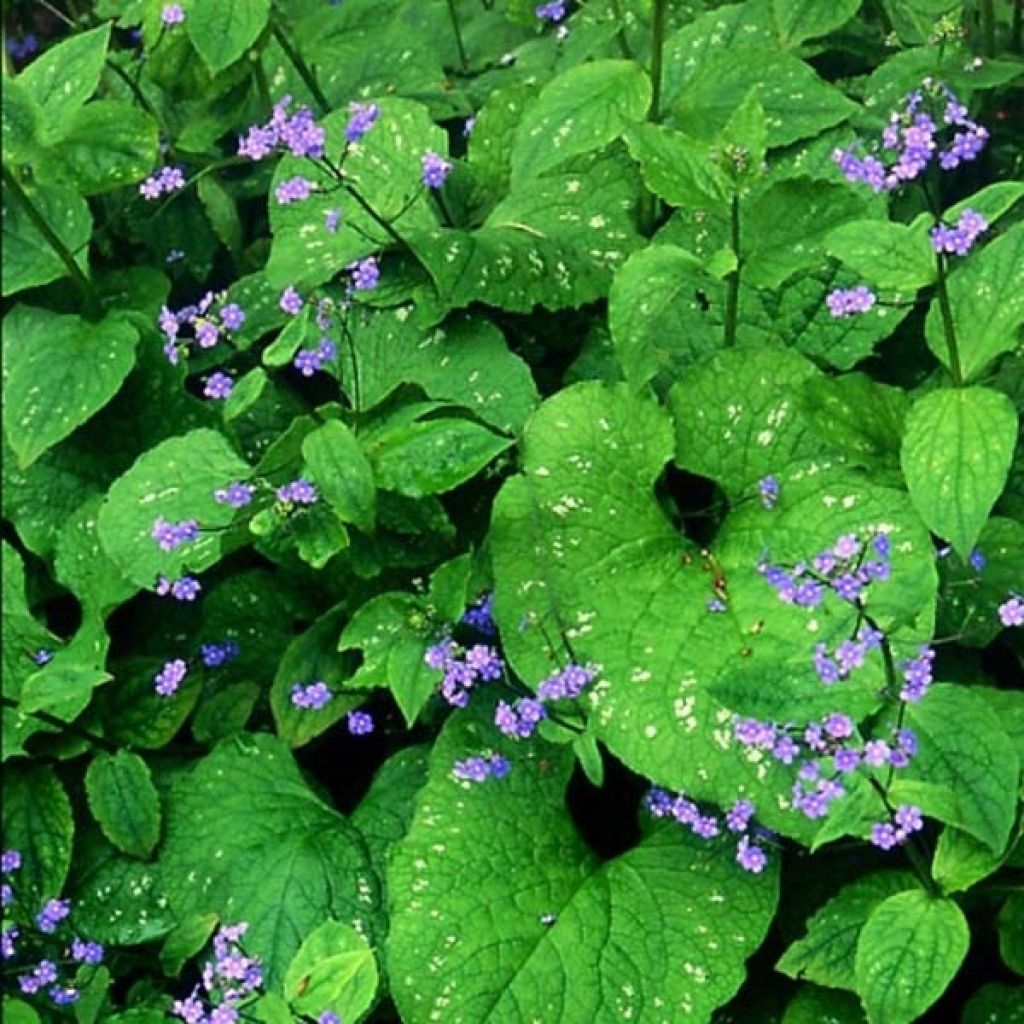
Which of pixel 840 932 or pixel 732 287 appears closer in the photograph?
pixel 840 932

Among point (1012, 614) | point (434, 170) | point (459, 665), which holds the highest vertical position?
point (434, 170)

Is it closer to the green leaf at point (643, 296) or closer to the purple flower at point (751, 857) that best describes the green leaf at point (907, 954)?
the purple flower at point (751, 857)

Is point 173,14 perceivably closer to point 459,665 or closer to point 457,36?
point 457,36

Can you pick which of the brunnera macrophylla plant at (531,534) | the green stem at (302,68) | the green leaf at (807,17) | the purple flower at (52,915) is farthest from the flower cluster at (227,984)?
the green leaf at (807,17)

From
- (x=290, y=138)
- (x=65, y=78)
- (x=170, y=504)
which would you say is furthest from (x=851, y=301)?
(x=65, y=78)

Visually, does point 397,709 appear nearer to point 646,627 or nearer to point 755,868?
point 646,627

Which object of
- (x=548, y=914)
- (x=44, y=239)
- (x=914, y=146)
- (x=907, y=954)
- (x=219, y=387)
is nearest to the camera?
(x=907, y=954)
